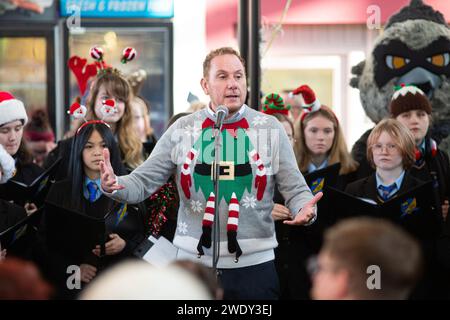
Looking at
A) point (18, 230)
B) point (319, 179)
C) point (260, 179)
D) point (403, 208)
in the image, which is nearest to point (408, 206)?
point (403, 208)

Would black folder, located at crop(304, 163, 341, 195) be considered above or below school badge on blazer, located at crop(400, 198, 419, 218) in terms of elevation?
above

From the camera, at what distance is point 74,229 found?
279 centimetres

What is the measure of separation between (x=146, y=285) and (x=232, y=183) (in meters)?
1.28

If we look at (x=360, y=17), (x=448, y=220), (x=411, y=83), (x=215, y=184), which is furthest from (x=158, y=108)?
(x=215, y=184)

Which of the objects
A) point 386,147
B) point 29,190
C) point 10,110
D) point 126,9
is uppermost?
point 126,9

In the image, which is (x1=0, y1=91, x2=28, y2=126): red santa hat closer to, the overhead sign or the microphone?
the microphone

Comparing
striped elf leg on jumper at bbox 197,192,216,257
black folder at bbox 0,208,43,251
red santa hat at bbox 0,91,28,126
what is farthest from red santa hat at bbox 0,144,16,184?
striped elf leg on jumper at bbox 197,192,216,257

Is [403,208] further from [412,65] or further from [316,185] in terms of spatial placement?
[412,65]

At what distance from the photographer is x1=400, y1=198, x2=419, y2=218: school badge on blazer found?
2887 millimetres

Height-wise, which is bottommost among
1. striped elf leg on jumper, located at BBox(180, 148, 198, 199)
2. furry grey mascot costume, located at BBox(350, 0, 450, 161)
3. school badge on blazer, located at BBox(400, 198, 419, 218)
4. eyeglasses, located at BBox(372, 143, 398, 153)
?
school badge on blazer, located at BBox(400, 198, 419, 218)

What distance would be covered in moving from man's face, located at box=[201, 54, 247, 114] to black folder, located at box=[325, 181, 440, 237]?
1.89 feet

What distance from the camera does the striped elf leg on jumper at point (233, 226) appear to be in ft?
8.04

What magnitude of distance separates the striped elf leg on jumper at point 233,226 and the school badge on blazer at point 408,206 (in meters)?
0.74

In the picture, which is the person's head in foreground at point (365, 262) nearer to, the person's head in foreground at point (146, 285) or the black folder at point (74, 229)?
the person's head in foreground at point (146, 285)
